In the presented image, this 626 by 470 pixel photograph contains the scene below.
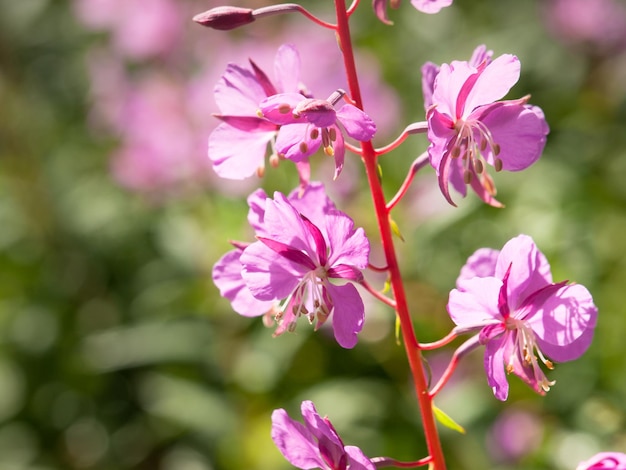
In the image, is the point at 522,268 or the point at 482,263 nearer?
the point at 522,268

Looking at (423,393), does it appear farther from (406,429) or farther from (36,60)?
(36,60)

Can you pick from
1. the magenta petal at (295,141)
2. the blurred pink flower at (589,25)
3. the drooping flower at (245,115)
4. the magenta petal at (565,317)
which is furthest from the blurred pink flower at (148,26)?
the magenta petal at (565,317)

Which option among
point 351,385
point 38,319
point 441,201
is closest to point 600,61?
point 441,201

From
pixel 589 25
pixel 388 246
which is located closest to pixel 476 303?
pixel 388 246

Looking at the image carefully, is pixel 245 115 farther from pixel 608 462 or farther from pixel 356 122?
pixel 608 462

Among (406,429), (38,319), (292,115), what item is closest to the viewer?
(292,115)

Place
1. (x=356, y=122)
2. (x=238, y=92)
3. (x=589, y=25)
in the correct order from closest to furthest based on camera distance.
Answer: (x=356, y=122) < (x=238, y=92) < (x=589, y=25)
